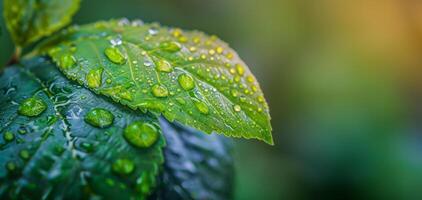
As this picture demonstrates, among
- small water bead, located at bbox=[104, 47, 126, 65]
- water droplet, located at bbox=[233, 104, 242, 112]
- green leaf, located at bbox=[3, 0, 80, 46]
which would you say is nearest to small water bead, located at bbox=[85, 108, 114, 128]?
small water bead, located at bbox=[104, 47, 126, 65]

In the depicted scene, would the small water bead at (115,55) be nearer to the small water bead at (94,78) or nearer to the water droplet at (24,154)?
the small water bead at (94,78)

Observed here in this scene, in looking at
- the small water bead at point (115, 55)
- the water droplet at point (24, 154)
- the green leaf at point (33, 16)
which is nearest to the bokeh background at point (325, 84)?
the green leaf at point (33, 16)

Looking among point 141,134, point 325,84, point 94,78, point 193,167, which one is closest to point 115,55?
point 94,78

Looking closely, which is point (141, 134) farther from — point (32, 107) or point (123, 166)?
point (32, 107)

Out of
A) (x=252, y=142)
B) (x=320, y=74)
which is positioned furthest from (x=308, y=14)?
(x=252, y=142)

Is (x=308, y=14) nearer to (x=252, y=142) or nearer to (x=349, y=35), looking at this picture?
(x=349, y=35)

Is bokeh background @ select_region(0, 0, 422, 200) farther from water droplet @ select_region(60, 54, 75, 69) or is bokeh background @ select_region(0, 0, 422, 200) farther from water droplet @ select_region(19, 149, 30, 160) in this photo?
water droplet @ select_region(19, 149, 30, 160)
